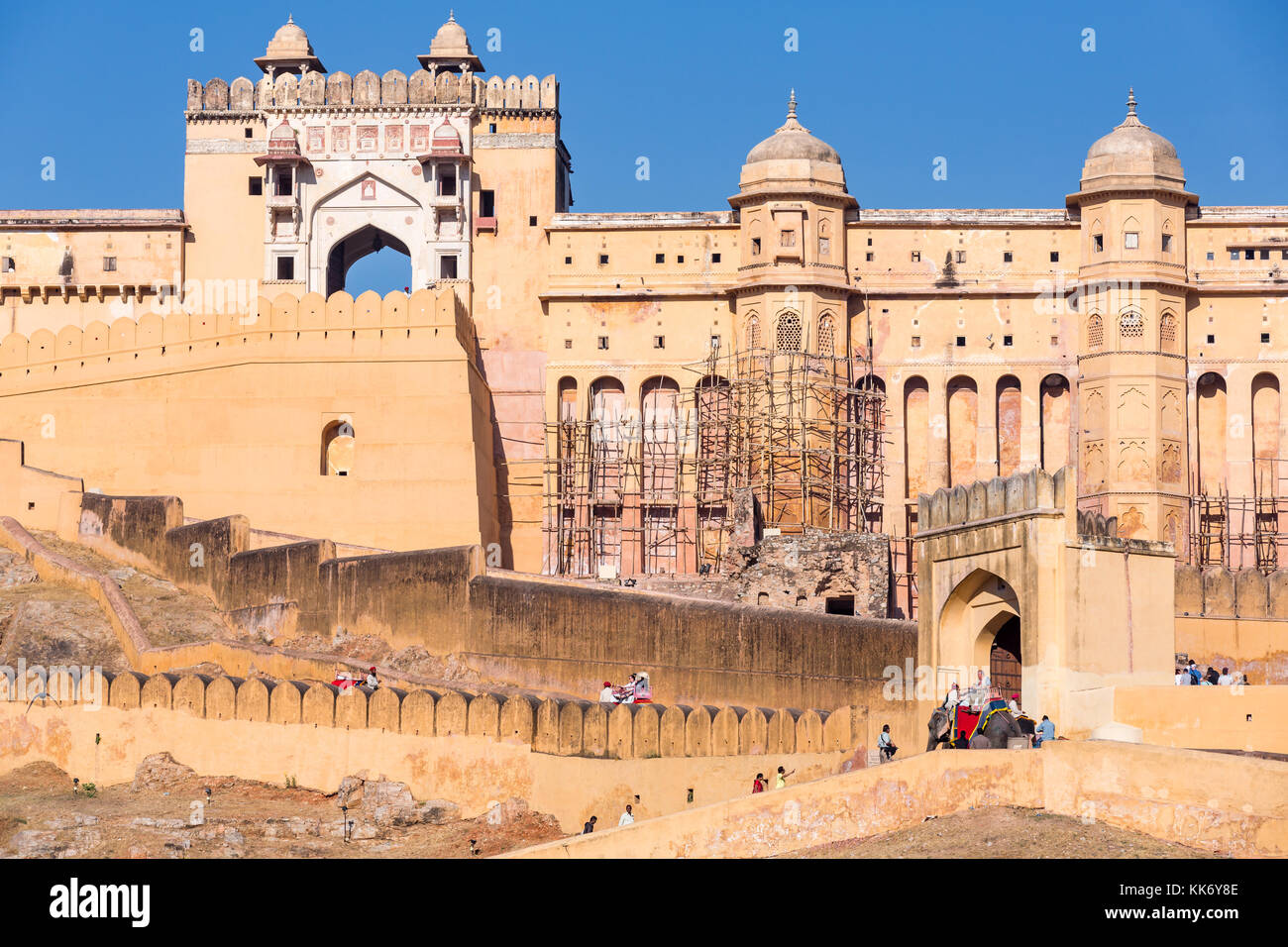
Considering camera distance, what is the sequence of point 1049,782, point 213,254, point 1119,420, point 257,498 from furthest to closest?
point 213,254
point 1119,420
point 257,498
point 1049,782

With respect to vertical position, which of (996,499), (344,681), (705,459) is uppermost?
(705,459)

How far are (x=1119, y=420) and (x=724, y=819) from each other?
21946 mm

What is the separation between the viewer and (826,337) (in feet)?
129

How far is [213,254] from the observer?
41375mm

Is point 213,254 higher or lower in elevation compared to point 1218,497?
higher

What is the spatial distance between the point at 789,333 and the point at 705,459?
2.78m

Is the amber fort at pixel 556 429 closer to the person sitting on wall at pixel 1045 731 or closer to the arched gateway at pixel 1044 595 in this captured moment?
the arched gateway at pixel 1044 595

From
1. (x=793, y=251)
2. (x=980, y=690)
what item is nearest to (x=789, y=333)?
(x=793, y=251)

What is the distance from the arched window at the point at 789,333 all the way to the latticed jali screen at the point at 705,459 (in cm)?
5

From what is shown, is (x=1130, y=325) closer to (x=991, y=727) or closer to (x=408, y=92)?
(x=408, y=92)

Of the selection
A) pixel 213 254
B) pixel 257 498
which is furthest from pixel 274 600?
pixel 213 254


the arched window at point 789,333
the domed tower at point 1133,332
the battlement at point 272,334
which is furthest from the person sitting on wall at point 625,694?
the domed tower at point 1133,332

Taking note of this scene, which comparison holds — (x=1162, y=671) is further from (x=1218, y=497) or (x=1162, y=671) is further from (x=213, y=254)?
(x=213, y=254)

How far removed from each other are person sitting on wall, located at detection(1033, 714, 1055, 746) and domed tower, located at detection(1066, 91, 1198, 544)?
18645 mm
